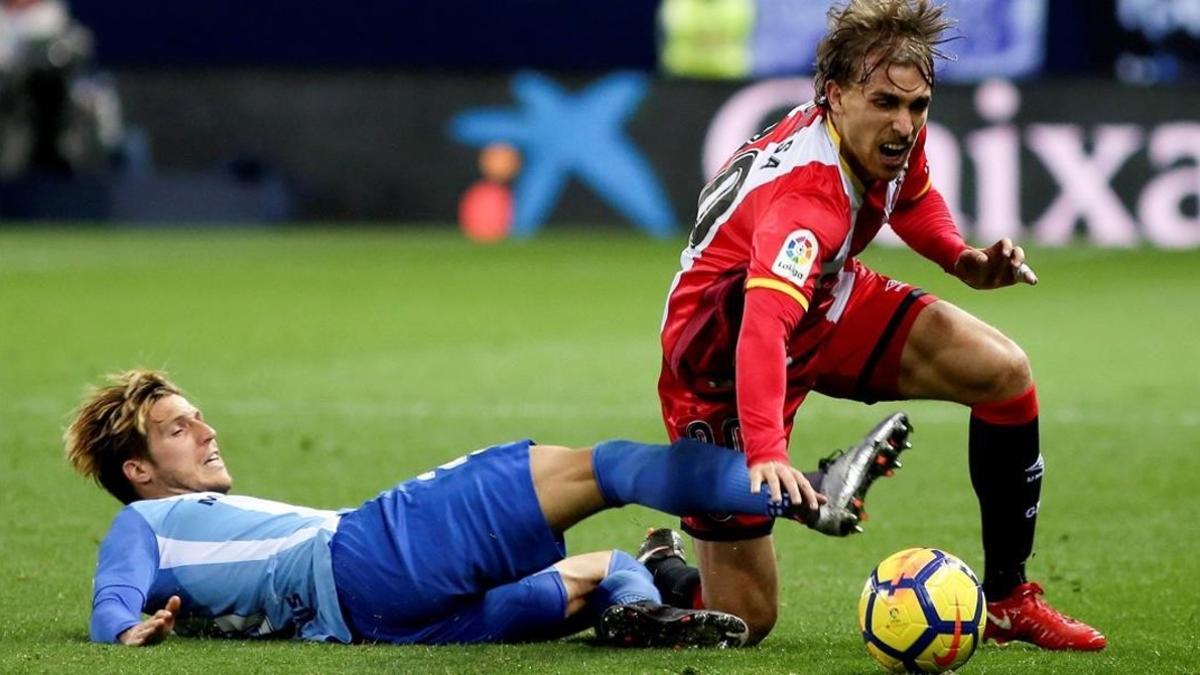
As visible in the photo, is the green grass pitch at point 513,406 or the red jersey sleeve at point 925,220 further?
the red jersey sleeve at point 925,220

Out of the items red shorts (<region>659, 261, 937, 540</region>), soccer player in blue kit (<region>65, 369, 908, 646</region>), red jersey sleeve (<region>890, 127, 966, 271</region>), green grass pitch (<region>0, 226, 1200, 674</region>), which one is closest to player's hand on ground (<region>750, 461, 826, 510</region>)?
soccer player in blue kit (<region>65, 369, 908, 646</region>)

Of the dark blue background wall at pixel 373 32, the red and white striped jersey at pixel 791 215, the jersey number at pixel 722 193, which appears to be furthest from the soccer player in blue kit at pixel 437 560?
the dark blue background wall at pixel 373 32

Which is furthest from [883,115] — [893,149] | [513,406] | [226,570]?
[513,406]

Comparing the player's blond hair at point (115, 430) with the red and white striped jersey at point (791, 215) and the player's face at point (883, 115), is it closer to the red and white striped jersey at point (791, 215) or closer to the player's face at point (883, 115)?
the red and white striped jersey at point (791, 215)

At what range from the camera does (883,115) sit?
4.92 metres

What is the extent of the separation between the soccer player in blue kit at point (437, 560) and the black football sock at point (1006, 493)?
730mm

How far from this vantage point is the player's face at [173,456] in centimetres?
550

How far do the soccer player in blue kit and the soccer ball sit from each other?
0.99ft

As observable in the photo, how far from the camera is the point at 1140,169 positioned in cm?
1853

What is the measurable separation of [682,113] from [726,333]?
14.8 meters

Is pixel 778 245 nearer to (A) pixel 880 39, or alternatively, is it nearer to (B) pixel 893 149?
(B) pixel 893 149

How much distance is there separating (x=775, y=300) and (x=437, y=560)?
103cm

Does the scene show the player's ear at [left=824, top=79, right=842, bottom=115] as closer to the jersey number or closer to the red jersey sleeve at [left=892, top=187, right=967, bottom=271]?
the jersey number

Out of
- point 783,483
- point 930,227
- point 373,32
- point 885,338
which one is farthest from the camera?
point 373,32
